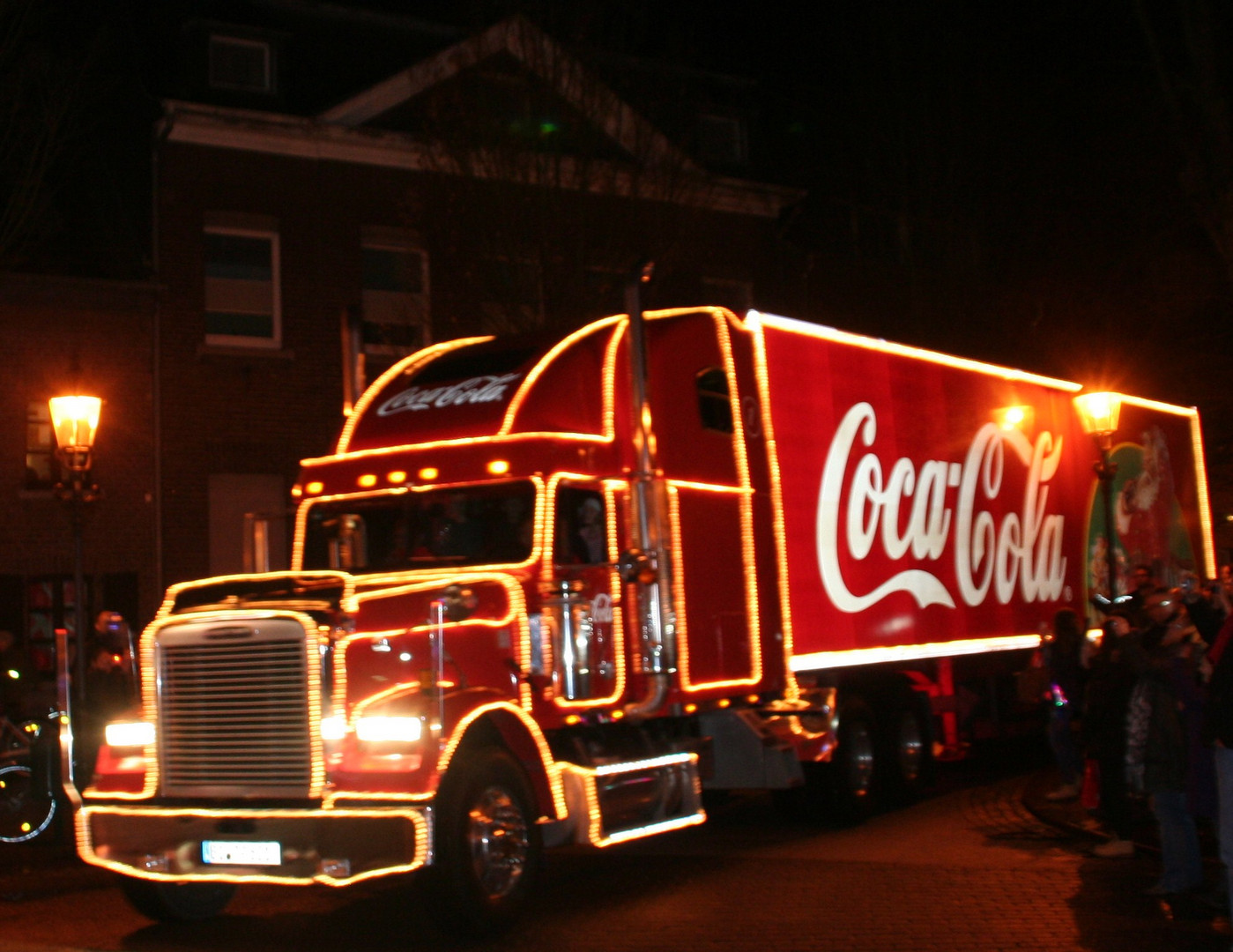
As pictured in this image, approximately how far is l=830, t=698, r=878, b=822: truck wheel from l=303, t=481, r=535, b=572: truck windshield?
156 inches

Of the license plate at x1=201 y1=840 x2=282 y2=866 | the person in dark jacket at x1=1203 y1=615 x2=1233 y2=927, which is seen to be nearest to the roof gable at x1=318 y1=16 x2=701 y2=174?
the license plate at x1=201 y1=840 x2=282 y2=866

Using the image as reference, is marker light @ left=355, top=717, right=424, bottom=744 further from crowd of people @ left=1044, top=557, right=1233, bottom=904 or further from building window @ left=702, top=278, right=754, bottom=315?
building window @ left=702, top=278, right=754, bottom=315

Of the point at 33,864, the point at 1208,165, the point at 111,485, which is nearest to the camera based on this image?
the point at 33,864

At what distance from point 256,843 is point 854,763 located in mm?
5734

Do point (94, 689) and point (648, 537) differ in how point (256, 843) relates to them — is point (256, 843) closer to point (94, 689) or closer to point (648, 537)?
point (648, 537)

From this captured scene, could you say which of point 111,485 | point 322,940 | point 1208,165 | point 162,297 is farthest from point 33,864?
point 1208,165

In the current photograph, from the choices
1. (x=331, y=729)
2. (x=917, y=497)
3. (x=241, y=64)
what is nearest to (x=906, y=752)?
(x=917, y=497)

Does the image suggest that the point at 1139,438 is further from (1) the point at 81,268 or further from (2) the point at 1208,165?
(1) the point at 81,268

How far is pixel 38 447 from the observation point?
67.8 ft

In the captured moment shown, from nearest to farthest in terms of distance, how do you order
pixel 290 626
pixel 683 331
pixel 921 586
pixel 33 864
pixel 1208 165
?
pixel 290 626 → pixel 683 331 → pixel 33 864 → pixel 921 586 → pixel 1208 165

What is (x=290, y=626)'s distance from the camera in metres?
8.28

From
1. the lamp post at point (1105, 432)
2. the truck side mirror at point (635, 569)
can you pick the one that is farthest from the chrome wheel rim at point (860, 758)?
the lamp post at point (1105, 432)

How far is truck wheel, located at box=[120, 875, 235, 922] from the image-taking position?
893 cm

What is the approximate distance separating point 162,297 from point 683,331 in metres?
12.8
